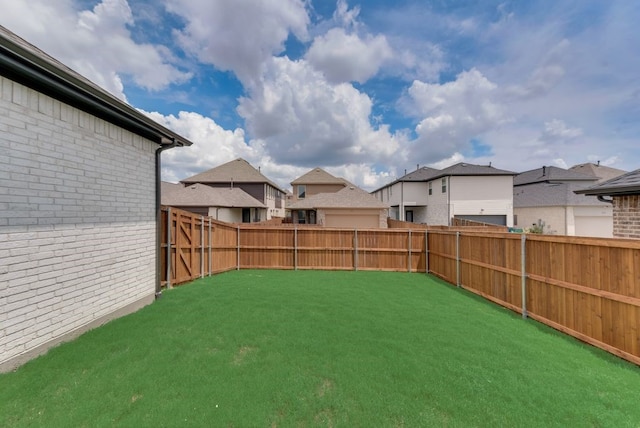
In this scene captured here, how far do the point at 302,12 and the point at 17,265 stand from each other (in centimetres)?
995

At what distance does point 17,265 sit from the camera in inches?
132

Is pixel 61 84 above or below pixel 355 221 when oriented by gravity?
above

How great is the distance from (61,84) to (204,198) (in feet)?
66.3

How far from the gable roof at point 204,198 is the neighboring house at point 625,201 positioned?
2265cm

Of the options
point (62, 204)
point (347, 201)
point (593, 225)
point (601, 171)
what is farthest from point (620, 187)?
point (601, 171)

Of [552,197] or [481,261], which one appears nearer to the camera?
[481,261]

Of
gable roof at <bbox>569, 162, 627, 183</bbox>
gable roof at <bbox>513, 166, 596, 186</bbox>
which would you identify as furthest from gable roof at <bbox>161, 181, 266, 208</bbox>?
gable roof at <bbox>569, 162, 627, 183</bbox>

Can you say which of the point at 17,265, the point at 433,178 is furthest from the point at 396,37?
the point at 433,178

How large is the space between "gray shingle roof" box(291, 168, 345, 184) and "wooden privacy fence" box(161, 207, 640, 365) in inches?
987

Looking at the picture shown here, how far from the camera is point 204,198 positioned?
75.2ft

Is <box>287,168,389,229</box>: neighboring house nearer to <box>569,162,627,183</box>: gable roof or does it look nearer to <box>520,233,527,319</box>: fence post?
<box>520,233,527,319</box>: fence post

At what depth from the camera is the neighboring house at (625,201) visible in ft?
17.8

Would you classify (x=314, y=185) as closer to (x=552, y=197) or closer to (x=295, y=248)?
(x=552, y=197)

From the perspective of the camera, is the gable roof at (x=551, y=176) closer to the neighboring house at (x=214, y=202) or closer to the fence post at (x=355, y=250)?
the fence post at (x=355, y=250)
